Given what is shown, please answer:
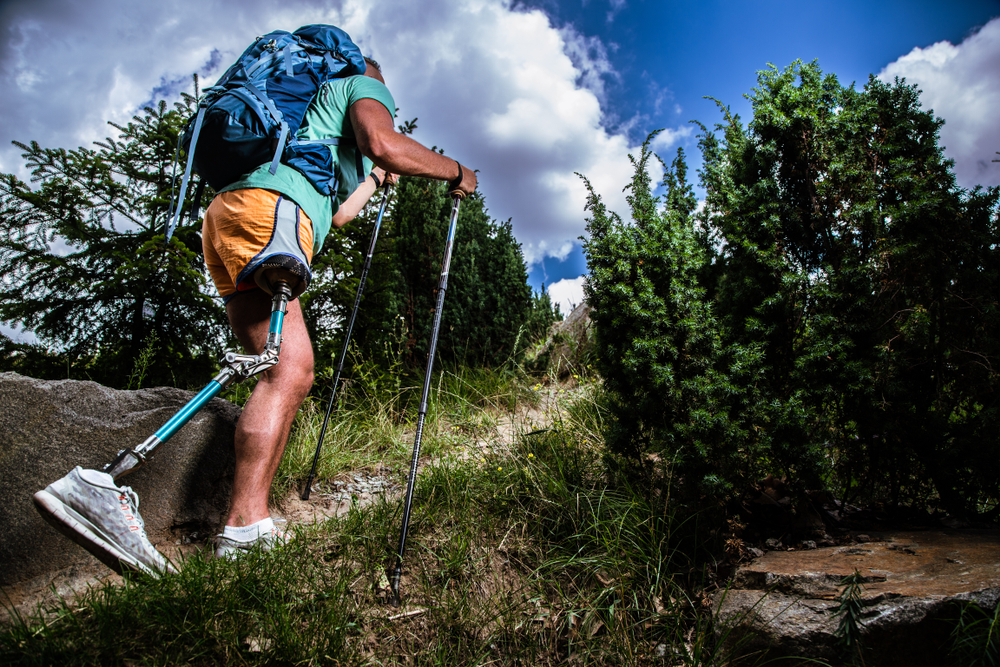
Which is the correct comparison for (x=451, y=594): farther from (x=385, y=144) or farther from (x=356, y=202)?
(x=356, y=202)

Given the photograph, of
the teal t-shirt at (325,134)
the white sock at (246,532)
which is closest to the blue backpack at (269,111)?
the teal t-shirt at (325,134)

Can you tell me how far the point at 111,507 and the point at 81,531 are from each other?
0.09 metres

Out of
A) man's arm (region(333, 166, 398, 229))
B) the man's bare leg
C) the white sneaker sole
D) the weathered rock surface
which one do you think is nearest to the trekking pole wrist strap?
man's arm (region(333, 166, 398, 229))

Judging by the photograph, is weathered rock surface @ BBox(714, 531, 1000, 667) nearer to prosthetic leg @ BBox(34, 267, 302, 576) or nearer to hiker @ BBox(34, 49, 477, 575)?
hiker @ BBox(34, 49, 477, 575)

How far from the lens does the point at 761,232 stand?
2.39m

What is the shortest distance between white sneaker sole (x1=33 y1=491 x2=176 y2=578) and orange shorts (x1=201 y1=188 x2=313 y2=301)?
0.99 meters

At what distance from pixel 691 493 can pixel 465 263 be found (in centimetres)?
351

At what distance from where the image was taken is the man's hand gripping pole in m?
1.68

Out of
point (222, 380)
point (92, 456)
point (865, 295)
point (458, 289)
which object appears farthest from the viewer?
point (458, 289)

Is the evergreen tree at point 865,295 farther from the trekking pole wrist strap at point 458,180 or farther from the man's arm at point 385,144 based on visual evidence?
the man's arm at point 385,144

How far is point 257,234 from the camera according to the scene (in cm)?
211

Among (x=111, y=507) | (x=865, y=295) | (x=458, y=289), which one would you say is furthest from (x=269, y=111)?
(x=458, y=289)

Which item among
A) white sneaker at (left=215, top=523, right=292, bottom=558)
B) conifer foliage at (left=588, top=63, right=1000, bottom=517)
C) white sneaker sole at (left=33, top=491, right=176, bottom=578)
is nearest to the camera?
white sneaker sole at (left=33, top=491, right=176, bottom=578)

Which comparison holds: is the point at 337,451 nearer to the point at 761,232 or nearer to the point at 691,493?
the point at 691,493
